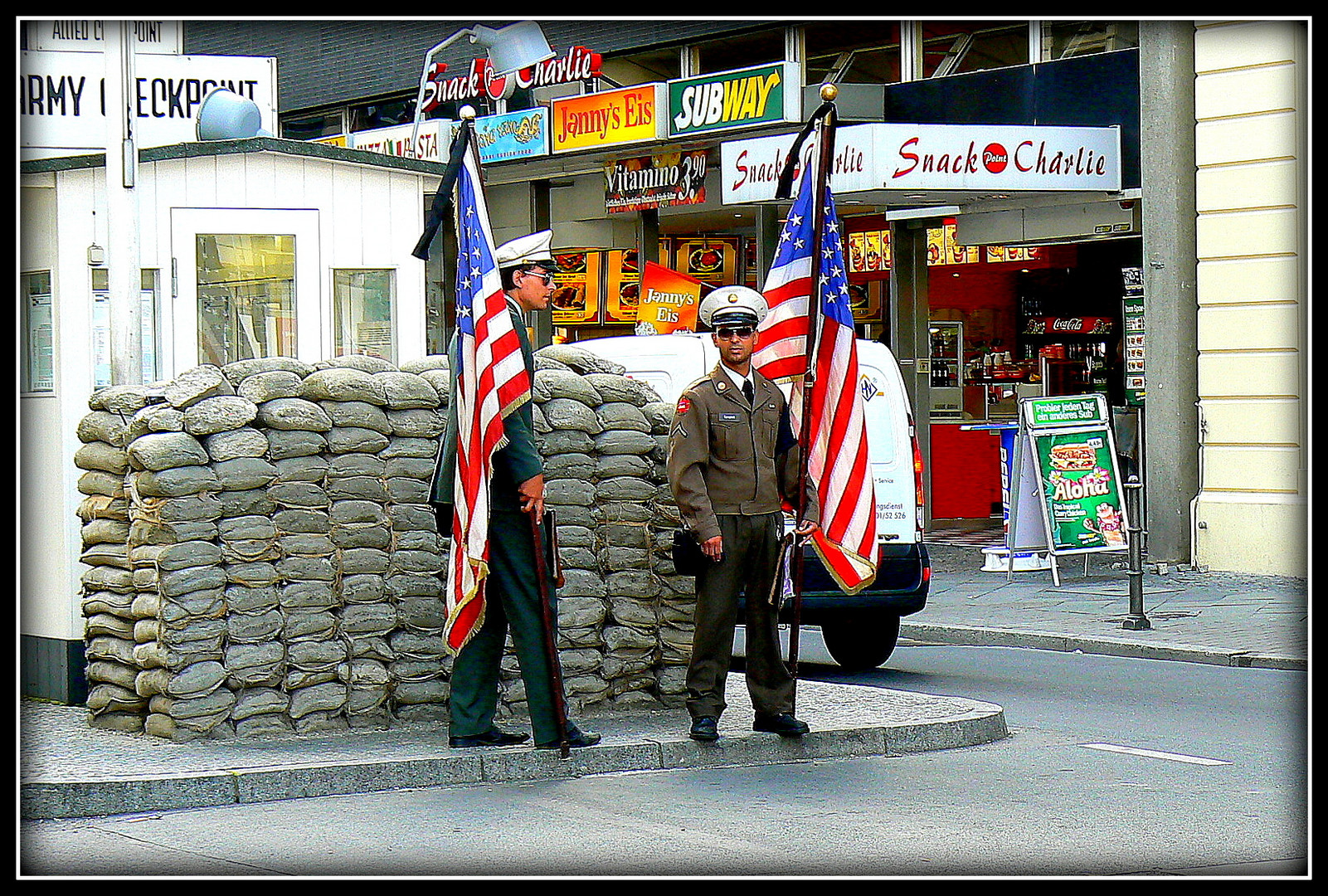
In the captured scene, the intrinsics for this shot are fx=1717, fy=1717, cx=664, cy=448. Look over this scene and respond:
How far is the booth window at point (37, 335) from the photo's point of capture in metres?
8.98

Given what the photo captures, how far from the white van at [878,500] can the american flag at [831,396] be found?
7.61 feet

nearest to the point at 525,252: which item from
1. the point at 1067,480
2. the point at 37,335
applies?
the point at 37,335

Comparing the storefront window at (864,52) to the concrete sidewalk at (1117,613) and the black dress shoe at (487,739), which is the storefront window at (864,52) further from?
the black dress shoe at (487,739)

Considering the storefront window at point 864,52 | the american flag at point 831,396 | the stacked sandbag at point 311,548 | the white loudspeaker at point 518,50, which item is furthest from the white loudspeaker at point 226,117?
the storefront window at point 864,52

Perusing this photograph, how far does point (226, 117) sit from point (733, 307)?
6.28 metres

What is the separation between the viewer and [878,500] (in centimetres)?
1097

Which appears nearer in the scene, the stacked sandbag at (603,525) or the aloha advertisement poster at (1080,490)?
the stacked sandbag at (603,525)

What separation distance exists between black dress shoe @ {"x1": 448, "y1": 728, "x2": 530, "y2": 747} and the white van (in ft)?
10.3

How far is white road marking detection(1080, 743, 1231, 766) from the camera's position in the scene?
26.4ft

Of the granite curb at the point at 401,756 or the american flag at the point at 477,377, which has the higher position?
the american flag at the point at 477,377

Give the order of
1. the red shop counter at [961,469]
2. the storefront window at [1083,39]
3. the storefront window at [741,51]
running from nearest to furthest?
the storefront window at [1083,39], the storefront window at [741,51], the red shop counter at [961,469]

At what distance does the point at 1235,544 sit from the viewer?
15.2 metres
